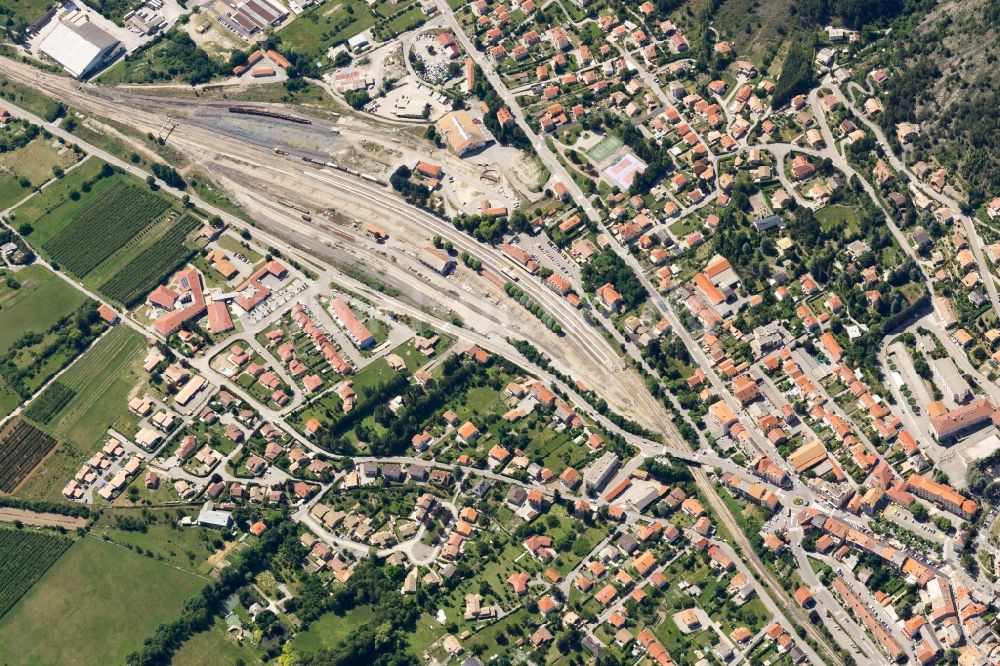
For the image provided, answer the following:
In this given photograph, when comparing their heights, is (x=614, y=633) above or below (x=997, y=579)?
above

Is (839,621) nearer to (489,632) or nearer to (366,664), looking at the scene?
(489,632)

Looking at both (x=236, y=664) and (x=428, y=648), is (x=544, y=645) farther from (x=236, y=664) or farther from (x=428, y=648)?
(x=236, y=664)

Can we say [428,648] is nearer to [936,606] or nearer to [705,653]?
[705,653]

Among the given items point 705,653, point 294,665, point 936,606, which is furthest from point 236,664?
point 936,606

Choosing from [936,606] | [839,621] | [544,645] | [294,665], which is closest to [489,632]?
[544,645]

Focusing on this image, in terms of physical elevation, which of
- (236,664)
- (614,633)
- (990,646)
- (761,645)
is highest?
(236,664)

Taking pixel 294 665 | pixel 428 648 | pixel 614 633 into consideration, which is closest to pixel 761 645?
pixel 614 633

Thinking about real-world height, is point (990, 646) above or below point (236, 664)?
below

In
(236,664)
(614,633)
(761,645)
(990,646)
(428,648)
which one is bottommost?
(990,646)
